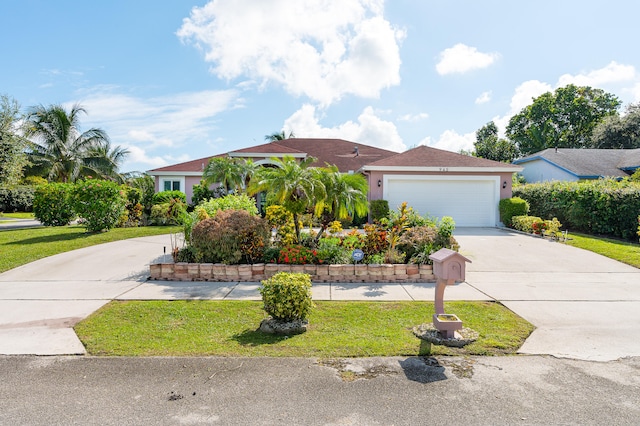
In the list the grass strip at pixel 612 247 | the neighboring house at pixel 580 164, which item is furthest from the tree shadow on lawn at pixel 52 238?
the neighboring house at pixel 580 164

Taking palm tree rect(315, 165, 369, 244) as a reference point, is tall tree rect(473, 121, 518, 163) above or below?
above

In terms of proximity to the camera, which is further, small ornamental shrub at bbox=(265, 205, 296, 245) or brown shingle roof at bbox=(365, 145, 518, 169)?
brown shingle roof at bbox=(365, 145, 518, 169)

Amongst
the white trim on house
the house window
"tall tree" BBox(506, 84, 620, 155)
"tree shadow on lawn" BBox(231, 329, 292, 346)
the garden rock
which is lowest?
"tree shadow on lawn" BBox(231, 329, 292, 346)

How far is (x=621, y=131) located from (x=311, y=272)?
38.8 m

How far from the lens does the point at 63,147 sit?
27438 millimetres

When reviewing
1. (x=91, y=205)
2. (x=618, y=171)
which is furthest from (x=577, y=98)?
(x=91, y=205)

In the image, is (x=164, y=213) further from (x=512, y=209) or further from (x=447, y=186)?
(x=512, y=209)

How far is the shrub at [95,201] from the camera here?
1323 cm

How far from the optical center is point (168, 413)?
2.90 metres

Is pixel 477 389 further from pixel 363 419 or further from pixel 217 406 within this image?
pixel 217 406

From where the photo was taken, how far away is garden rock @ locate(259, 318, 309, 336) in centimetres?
450

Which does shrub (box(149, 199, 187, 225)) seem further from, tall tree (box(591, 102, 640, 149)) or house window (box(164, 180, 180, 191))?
tall tree (box(591, 102, 640, 149))

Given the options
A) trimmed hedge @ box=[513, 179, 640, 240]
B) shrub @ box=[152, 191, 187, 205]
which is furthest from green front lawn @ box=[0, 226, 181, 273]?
trimmed hedge @ box=[513, 179, 640, 240]

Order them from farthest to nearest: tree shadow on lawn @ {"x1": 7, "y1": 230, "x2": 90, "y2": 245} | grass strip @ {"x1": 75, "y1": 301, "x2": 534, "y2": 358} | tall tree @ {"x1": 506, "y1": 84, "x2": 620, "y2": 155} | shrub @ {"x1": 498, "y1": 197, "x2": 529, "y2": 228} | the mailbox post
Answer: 1. tall tree @ {"x1": 506, "y1": 84, "x2": 620, "y2": 155}
2. shrub @ {"x1": 498, "y1": 197, "x2": 529, "y2": 228}
3. tree shadow on lawn @ {"x1": 7, "y1": 230, "x2": 90, "y2": 245}
4. the mailbox post
5. grass strip @ {"x1": 75, "y1": 301, "x2": 534, "y2": 358}
